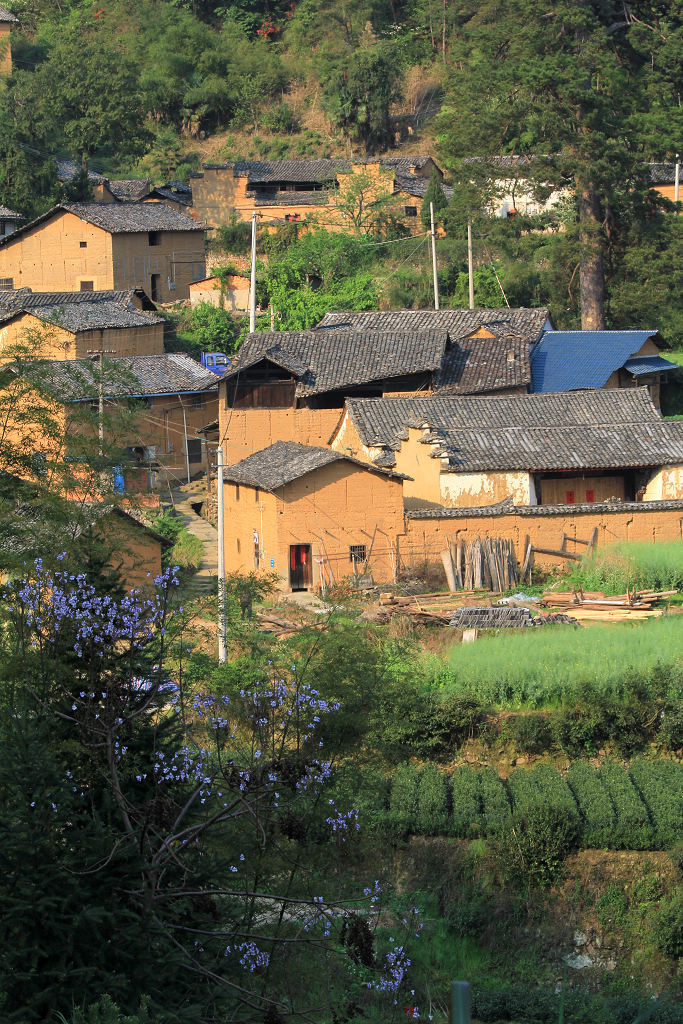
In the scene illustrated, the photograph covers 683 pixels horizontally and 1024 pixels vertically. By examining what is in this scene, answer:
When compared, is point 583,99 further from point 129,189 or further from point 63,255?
point 129,189

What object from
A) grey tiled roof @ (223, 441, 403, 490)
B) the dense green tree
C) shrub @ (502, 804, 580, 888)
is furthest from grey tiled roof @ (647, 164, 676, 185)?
shrub @ (502, 804, 580, 888)

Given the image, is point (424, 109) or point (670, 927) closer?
point (670, 927)

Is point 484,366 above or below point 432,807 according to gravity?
above

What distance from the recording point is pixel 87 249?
125 feet

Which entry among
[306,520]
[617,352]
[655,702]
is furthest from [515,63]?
[655,702]

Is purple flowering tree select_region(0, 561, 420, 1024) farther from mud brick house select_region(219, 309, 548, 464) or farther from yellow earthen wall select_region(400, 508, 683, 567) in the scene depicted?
mud brick house select_region(219, 309, 548, 464)

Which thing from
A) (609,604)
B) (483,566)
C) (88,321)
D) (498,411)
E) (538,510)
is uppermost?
(88,321)

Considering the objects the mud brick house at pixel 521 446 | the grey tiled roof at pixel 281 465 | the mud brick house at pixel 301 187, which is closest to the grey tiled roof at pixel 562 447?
the mud brick house at pixel 521 446

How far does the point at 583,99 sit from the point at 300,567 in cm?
1587

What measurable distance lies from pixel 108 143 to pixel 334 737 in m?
41.8

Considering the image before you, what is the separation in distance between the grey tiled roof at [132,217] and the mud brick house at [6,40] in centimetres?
1769

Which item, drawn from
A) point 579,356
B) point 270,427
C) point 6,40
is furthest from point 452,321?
point 6,40

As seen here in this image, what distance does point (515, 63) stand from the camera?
31.9 meters

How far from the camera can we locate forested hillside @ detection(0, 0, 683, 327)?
1257 inches
